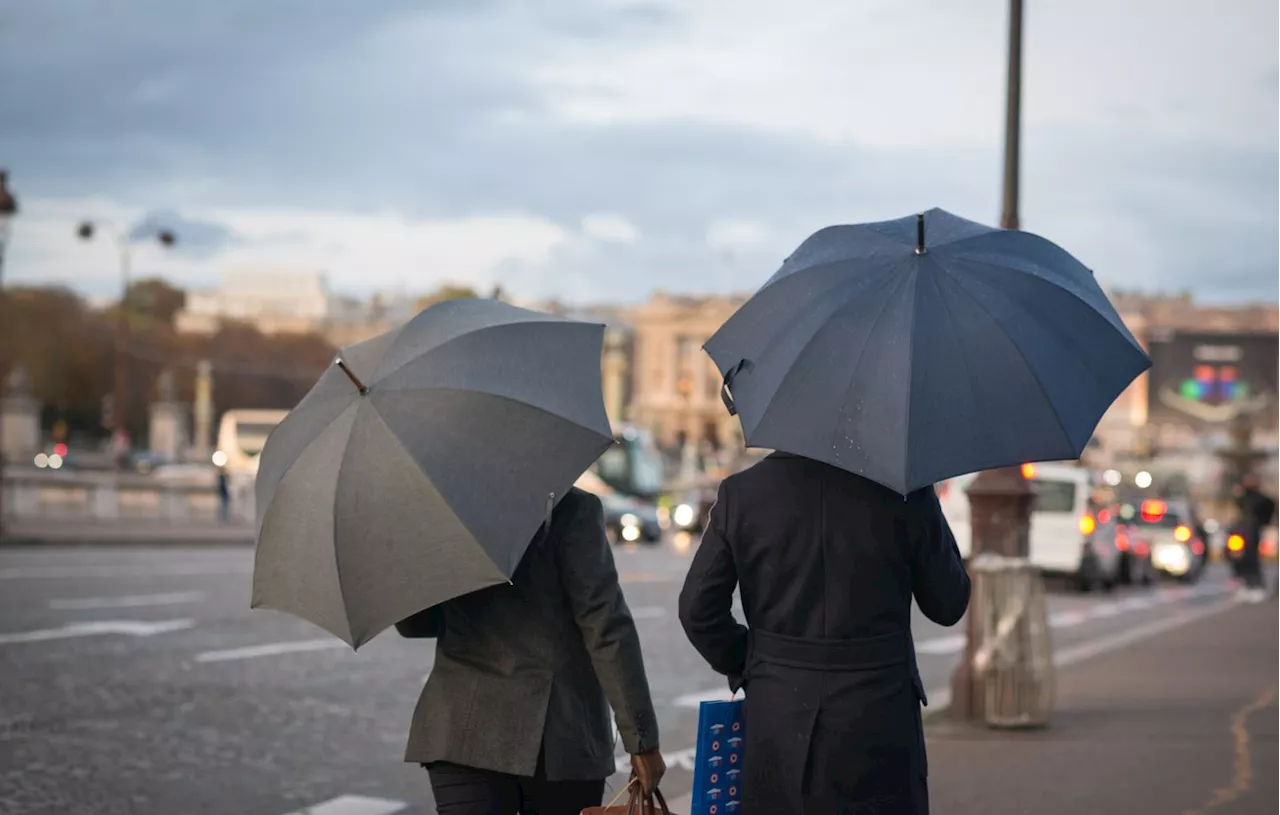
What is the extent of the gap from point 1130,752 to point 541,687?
5538 mm

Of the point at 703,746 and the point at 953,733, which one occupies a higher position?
the point at 703,746

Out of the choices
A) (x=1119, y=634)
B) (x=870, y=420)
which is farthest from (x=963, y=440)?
(x=1119, y=634)

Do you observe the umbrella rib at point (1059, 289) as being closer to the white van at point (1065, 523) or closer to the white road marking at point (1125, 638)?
the white road marking at point (1125, 638)

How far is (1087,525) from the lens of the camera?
25016mm

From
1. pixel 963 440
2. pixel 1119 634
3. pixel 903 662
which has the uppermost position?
pixel 963 440

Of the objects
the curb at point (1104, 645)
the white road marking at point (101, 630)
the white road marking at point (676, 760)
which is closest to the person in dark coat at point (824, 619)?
the white road marking at point (676, 760)

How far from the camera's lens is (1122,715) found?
10.4 metres

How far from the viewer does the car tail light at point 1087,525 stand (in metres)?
24.7

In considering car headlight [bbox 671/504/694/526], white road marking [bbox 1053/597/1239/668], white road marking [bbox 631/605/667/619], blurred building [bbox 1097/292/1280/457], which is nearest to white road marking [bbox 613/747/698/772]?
white road marking [bbox 1053/597/1239/668]

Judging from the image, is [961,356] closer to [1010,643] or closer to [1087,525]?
[1010,643]

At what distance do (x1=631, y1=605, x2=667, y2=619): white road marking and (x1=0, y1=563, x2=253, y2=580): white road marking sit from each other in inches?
209

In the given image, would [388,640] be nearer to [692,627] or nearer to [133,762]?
[133,762]

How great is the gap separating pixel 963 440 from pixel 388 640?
11.2 meters

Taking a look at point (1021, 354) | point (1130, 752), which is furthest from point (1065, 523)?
point (1021, 354)
